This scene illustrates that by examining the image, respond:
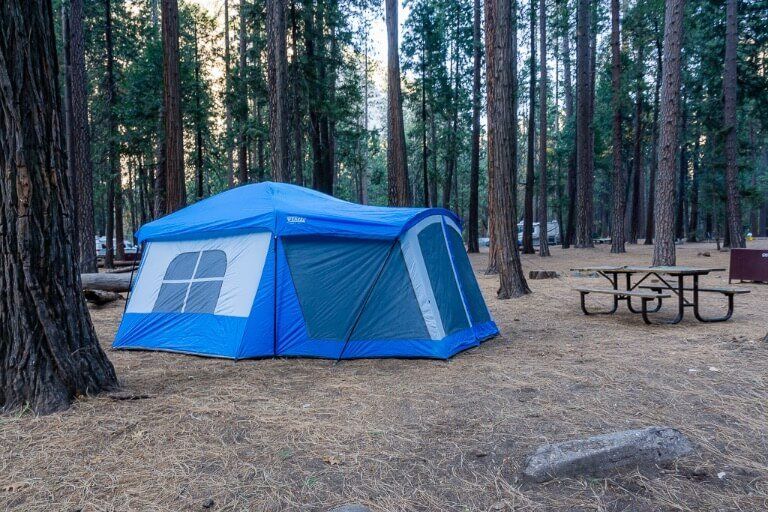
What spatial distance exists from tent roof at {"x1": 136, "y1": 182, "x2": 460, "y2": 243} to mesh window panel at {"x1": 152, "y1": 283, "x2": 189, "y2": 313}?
641 millimetres

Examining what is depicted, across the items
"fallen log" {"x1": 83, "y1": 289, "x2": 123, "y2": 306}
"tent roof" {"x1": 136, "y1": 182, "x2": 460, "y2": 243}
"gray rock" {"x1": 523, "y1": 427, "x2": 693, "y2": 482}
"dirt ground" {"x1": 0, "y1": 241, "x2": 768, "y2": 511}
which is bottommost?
"dirt ground" {"x1": 0, "y1": 241, "x2": 768, "y2": 511}

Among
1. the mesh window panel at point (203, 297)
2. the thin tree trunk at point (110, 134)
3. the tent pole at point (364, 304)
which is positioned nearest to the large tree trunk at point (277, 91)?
the mesh window panel at point (203, 297)

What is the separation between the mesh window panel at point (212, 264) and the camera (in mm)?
6137

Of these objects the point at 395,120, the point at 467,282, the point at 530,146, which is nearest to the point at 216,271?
the point at 467,282

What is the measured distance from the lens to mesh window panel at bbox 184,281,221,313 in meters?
6.06

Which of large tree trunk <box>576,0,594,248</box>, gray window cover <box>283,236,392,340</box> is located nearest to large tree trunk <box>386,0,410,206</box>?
large tree trunk <box>576,0,594,248</box>

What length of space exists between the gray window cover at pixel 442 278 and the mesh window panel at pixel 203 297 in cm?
256

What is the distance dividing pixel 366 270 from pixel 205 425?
8.78 feet

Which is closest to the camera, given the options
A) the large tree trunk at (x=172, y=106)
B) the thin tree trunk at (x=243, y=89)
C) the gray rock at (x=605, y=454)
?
the gray rock at (x=605, y=454)

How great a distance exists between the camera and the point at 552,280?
12.3 meters

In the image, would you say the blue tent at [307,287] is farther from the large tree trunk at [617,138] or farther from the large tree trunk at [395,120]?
the large tree trunk at [617,138]

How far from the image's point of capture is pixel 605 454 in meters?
2.83

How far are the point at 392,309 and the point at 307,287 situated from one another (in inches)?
40.4

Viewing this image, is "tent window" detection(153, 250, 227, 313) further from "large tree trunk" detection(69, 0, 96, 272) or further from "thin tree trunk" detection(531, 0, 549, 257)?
"thin tree trunk" detection(531, 0, 549, 257)
